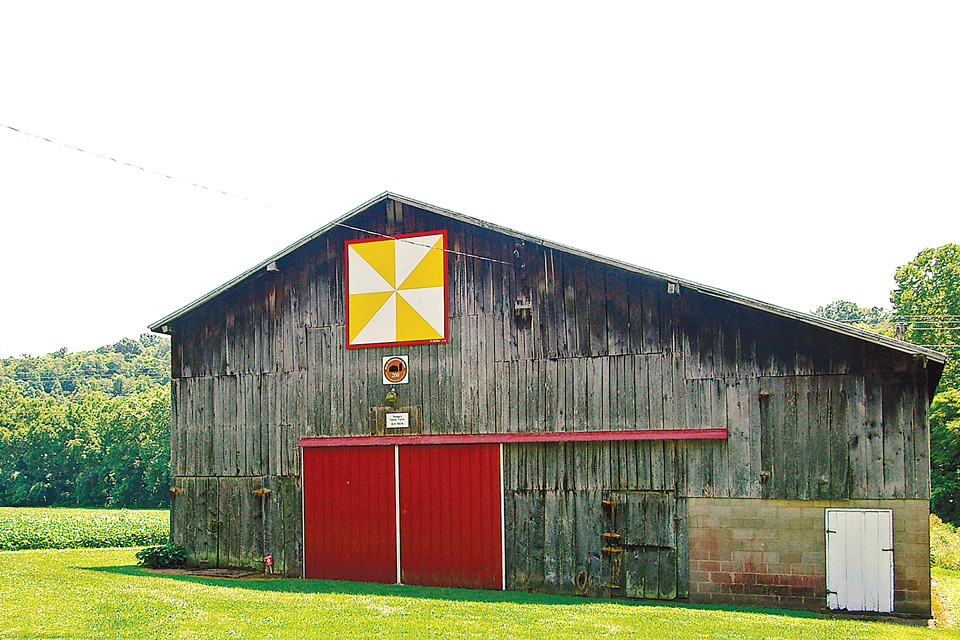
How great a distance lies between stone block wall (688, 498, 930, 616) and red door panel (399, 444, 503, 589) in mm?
3497

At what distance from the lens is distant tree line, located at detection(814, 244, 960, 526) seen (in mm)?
36781

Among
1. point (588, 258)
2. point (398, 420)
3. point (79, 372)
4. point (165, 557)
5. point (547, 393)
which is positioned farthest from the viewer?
point (79, 372)

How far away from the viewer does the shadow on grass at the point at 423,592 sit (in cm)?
1435

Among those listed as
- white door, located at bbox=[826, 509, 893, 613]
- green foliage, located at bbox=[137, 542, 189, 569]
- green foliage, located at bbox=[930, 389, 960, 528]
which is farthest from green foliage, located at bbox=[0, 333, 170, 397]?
white door, located at bbox=[826, 509, 893, 613]

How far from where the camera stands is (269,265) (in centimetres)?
1784

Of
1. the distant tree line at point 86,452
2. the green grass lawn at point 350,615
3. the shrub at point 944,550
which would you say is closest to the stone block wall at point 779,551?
the green grass lawn at point 350,615

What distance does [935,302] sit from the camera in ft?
133

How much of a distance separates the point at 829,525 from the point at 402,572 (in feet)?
24.4

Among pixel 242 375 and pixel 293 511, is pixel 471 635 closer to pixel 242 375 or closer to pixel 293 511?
pixel 293 511

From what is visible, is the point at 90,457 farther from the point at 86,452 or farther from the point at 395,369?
the point at 395,369

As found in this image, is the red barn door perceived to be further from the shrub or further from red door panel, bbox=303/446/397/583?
the shrub

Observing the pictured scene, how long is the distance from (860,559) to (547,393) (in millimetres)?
5621

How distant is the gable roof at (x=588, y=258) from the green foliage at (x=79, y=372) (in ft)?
402

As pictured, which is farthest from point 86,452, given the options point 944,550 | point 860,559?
point 860,559
